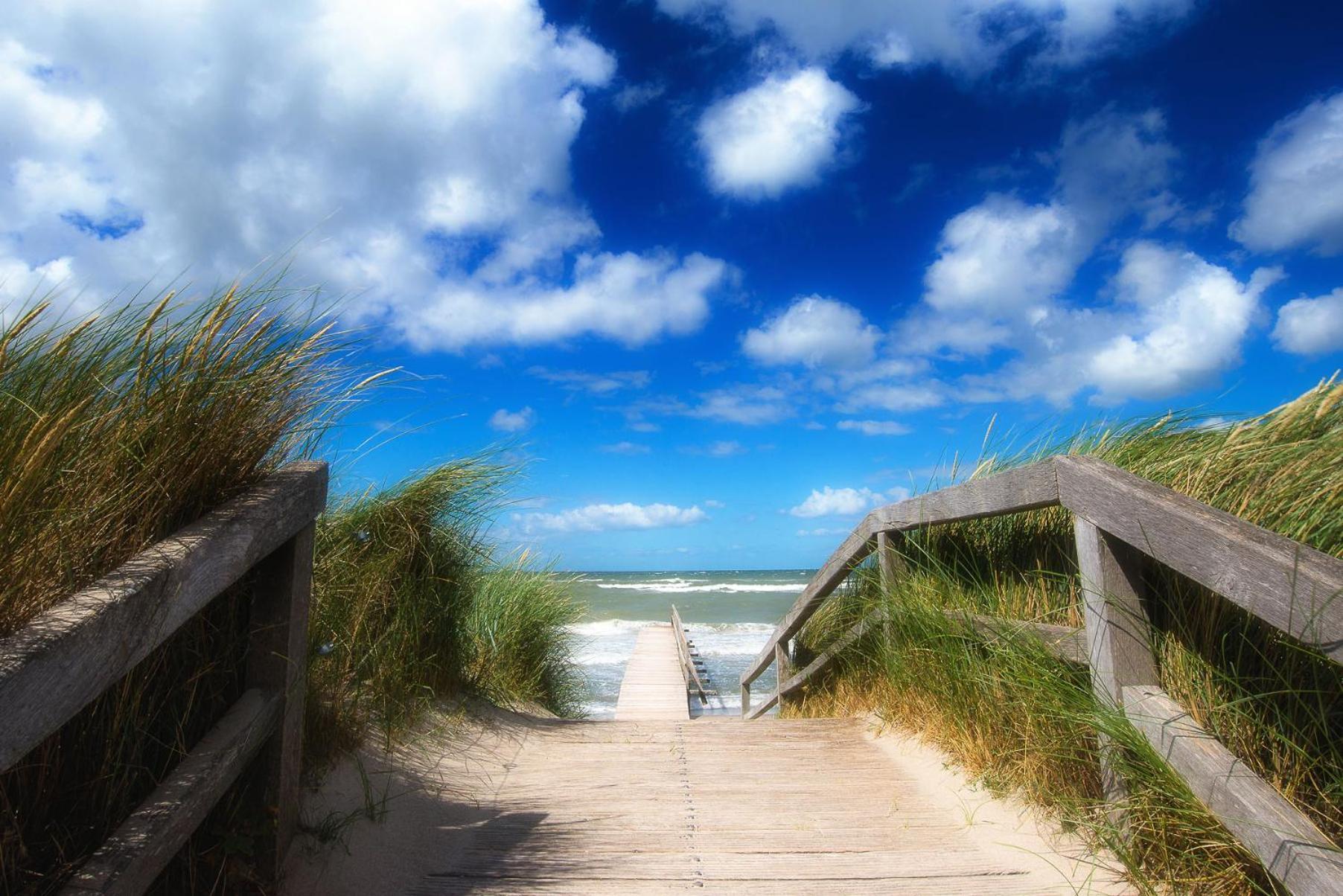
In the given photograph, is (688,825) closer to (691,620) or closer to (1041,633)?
(1041,633)

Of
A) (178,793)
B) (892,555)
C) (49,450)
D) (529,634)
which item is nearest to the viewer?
(49,450)

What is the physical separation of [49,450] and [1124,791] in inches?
102

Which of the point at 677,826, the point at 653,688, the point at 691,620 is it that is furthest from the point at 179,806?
the point at 691,620

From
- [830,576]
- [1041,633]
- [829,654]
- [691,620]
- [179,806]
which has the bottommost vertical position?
[691,620]

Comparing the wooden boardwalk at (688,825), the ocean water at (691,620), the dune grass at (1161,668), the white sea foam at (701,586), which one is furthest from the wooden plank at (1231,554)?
the white sea foam at (701,586)

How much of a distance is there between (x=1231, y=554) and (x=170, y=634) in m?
2.16

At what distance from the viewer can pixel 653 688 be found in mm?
10539

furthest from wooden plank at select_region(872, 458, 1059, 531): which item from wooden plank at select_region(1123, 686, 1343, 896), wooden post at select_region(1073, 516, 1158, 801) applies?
wooden plank at select_region(1123, 686, 1343, 896)

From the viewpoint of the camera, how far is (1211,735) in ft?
6.28

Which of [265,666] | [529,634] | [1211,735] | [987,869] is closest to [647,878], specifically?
[987,869]

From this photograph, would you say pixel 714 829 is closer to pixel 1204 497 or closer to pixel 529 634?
pixel 1204 497

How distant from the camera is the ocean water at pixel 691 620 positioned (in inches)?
466

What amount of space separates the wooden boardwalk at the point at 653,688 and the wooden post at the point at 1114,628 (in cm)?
438

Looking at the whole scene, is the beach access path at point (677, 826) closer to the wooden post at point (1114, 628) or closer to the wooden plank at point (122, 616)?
the wooden post at point (1114, 628)
